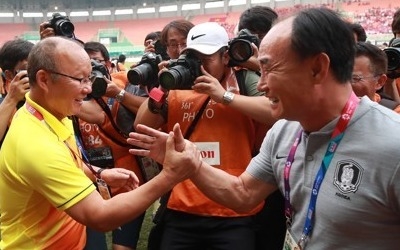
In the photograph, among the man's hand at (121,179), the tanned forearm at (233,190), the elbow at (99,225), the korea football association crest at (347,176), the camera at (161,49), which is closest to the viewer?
the korea football association crest at (347,176)

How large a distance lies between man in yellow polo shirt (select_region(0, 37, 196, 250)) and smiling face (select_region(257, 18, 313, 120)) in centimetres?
42

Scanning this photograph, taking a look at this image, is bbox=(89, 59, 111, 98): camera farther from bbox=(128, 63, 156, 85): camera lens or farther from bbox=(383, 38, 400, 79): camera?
bbox=(383, 38, 400, 79): camera

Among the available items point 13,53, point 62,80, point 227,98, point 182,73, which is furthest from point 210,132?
point 13,53

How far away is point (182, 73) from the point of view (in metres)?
2.06

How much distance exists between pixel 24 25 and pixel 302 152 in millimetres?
33801

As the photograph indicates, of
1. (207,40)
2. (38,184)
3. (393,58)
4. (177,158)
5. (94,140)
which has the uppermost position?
(207,40)

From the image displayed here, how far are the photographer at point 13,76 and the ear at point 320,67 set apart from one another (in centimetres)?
169

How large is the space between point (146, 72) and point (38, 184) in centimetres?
102

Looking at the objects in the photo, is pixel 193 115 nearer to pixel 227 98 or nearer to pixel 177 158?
pixel 227 98

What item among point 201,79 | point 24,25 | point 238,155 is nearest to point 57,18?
point 201,79

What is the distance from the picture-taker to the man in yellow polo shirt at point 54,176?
1.55m

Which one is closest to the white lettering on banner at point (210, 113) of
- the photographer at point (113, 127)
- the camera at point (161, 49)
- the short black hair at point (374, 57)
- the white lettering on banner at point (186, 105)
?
the white lettering on banner at point (186, 105)

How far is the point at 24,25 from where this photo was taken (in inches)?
1252

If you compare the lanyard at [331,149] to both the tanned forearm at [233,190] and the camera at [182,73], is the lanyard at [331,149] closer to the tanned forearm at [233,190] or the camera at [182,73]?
the tanned forearm at [233,190]
